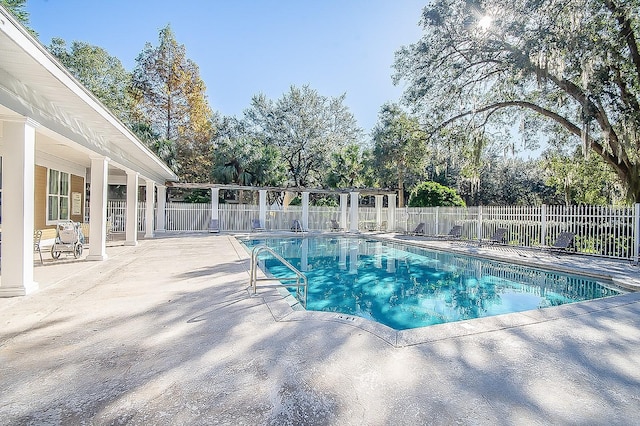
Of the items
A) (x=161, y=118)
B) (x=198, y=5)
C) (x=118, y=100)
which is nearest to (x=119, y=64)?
(x=118, y=100)

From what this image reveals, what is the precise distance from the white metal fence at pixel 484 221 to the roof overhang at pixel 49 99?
990 cm

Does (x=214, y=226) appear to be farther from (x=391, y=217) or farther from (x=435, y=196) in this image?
(x=435, y=196)

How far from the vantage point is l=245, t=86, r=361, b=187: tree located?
28438 millimetres

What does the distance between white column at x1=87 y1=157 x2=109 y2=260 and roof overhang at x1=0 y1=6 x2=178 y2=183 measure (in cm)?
32

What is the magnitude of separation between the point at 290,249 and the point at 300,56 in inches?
493

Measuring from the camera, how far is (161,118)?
2670 cm

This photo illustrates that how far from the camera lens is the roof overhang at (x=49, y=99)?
144 inches

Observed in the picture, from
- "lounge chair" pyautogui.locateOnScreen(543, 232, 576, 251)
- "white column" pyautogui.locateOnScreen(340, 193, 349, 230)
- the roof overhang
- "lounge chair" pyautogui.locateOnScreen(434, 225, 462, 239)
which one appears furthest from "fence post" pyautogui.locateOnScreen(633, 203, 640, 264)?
"white column" pyautogui.locateOnScreen(340, 193, 349, 230)

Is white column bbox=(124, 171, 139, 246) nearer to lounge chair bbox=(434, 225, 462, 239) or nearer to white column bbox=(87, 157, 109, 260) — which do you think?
white column bbox=(87, 157, 109, 260)

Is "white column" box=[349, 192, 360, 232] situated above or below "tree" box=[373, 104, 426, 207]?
below

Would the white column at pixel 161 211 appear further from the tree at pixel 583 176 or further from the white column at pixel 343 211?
the tree at pixel 583 176

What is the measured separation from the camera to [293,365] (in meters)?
2.79

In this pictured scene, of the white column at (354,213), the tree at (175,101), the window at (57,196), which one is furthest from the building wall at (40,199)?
the tree at (175,101)

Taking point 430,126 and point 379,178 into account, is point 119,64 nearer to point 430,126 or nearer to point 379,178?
point 379,178
